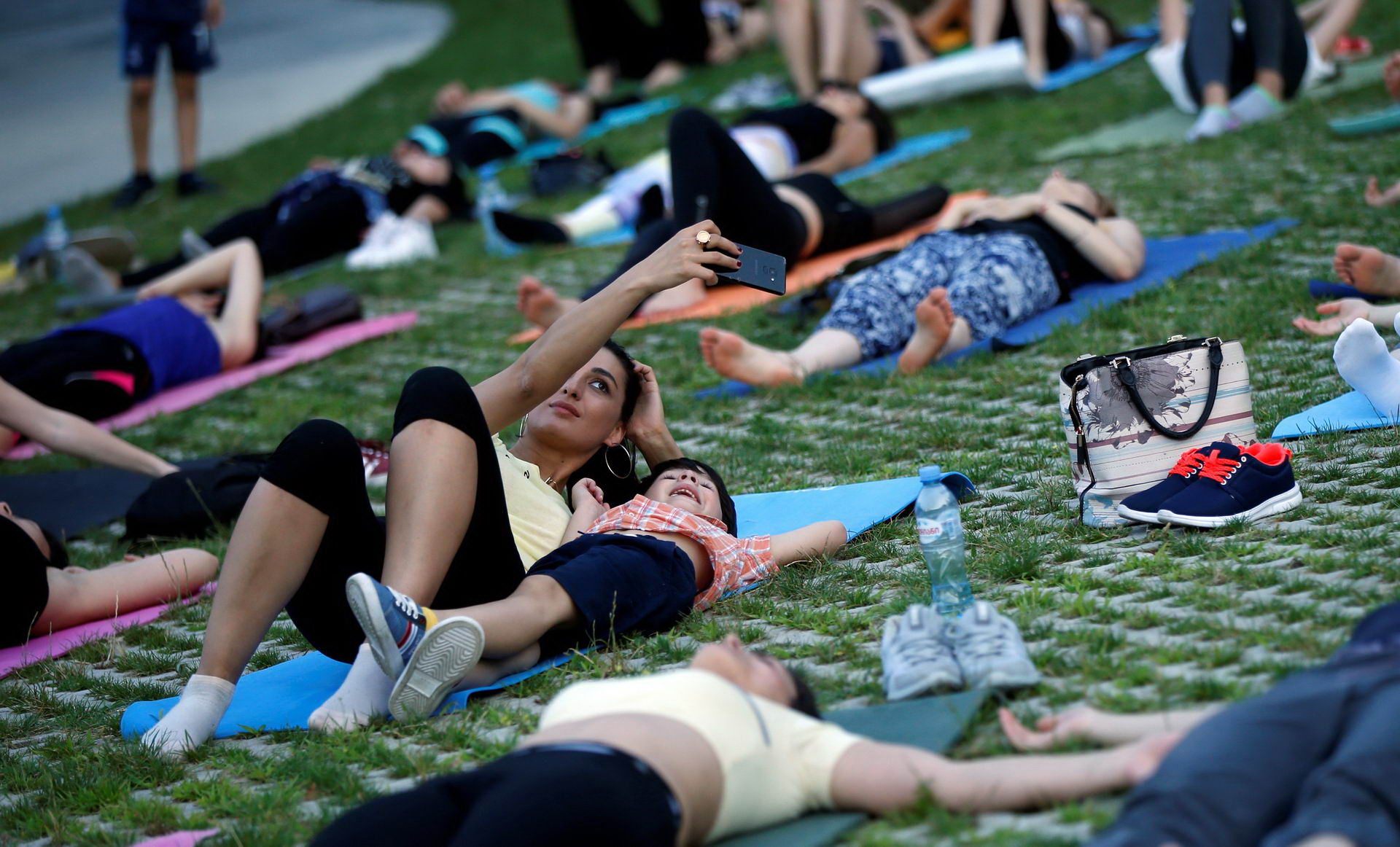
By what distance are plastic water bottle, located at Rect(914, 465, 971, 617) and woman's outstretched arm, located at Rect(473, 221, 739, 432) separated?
0.74 meters

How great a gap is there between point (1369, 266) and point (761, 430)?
89.7 inches

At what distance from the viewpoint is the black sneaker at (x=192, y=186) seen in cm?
1221

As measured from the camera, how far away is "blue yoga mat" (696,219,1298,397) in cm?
559

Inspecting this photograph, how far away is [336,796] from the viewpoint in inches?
107

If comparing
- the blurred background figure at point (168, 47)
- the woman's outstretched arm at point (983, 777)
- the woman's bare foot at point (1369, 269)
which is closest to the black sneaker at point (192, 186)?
the blurred background figure at point (168, 47)

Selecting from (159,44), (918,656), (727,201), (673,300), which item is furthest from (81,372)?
(159,44)

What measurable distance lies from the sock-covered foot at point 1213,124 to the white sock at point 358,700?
281 inches

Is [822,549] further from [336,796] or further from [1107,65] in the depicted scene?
[1107,65]

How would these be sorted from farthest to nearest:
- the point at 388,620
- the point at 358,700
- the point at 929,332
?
the point at 929,332 → the point at 358,700 → the point at 388,620

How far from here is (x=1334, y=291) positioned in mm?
5094

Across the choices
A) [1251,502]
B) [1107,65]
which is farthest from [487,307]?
[1107,65]

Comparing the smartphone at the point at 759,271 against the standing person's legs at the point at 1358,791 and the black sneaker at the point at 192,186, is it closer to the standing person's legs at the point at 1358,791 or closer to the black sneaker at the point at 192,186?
the standing person's legs at the point at 1358,791

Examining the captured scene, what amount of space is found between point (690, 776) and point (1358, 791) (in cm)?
102

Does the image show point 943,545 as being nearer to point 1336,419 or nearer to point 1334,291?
point 1336,419
